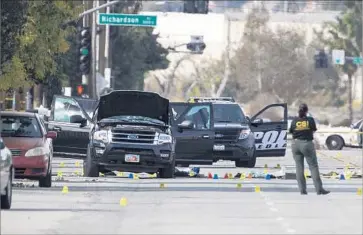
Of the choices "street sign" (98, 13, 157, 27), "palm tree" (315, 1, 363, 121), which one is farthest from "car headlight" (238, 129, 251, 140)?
"palm tree" (315, 1, 363, 121)

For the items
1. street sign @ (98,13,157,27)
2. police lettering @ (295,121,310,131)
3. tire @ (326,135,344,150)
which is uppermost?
street sign @ (98,13,157,27)

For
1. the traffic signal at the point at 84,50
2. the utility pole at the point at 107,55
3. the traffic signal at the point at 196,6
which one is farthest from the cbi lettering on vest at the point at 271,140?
the utility pole at the point at 107,55

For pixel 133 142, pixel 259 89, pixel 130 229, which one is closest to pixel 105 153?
pixel 133 142

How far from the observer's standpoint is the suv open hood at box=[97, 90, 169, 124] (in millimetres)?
31391

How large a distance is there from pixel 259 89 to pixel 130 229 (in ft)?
295

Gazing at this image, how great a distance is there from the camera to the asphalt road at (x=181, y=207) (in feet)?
61.2

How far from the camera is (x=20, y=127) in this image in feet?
90.5

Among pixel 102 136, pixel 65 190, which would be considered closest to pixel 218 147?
pixel 102 136

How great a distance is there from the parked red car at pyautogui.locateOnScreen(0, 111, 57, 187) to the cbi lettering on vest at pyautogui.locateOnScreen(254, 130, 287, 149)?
39.6 ft

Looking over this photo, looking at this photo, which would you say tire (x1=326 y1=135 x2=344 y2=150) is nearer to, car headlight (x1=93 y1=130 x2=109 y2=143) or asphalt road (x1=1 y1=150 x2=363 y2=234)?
asphalt road (x1=1 y1=150 x2=363 y2=234)

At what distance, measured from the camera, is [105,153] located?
1184 inches

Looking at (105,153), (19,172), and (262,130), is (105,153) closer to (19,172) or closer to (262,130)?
(19,172)

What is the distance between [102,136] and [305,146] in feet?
22.0

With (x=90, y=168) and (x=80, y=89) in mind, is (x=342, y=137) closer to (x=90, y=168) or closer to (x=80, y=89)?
(x=80, y=89)
